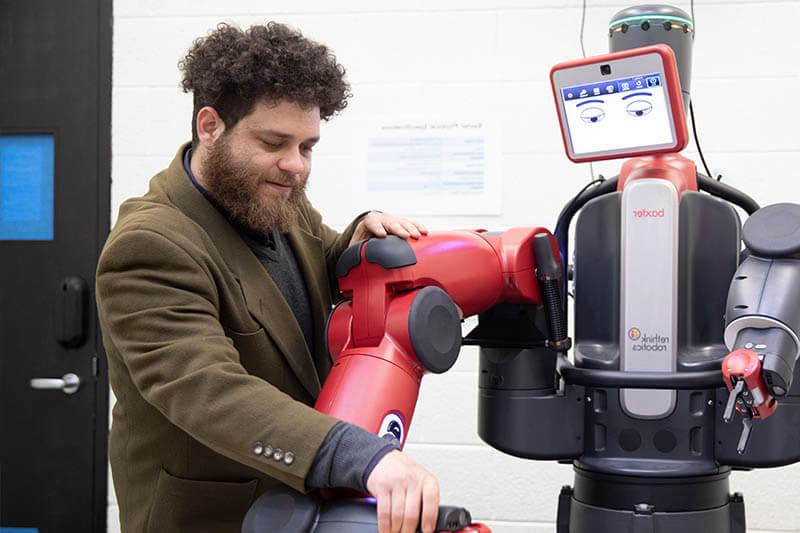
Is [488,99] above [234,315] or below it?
above

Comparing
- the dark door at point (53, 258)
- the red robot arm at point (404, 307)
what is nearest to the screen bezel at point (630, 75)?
the red robot arm at point (404, 307)

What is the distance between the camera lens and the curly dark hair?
1353 millimetres

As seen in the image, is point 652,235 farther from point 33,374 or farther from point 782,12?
point 33,374

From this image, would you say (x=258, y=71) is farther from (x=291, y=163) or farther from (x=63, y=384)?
(x=63, y=384)

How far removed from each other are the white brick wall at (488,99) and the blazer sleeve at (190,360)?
55.6 inches

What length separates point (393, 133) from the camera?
2576 mm

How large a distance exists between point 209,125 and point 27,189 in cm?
156

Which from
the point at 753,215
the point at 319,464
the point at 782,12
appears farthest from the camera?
the point at 782,12

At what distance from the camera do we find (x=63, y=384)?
106 inches

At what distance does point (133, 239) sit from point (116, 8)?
1.70m

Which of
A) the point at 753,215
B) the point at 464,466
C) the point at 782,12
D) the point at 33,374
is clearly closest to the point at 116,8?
the point at 33,374

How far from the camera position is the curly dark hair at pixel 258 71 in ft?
4.44

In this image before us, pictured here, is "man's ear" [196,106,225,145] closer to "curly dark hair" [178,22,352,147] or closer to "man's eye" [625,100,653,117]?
"curly dark hair" [178,22,352,147]

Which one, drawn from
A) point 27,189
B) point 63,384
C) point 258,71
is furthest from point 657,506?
point 27,189
